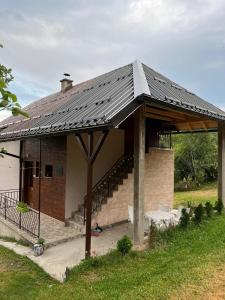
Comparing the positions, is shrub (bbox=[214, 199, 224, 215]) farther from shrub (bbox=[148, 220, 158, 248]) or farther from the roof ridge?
the roof ridge

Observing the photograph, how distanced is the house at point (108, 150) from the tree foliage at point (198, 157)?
1503cm

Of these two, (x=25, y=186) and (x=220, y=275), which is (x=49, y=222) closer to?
(x=25, y=186)

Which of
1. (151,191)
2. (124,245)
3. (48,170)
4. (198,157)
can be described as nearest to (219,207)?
(151,191)

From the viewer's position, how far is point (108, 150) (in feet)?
36.6

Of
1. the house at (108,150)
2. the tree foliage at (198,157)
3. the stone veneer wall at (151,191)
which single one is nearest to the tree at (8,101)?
the house at (108,150)

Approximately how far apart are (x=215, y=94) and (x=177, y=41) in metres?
13.6

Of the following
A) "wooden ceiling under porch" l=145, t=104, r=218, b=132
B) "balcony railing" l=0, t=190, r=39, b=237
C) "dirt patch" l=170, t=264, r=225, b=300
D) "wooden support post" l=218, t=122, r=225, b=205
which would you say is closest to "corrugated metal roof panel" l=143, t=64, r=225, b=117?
"wooden ceiling under porch" l=145, t=104, r=218, b=132

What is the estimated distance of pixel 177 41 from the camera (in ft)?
42.2

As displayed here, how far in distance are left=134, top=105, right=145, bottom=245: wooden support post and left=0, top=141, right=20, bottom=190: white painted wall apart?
8.53 meters

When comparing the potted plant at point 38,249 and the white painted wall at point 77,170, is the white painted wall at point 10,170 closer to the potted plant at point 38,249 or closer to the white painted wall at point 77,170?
the white painted wall at point 77,170

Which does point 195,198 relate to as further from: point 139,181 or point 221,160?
point 139,181

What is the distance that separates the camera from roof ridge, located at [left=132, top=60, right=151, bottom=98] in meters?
6.65

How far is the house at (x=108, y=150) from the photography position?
683cm

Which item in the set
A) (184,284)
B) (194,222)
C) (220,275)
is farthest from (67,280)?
(194,222)
